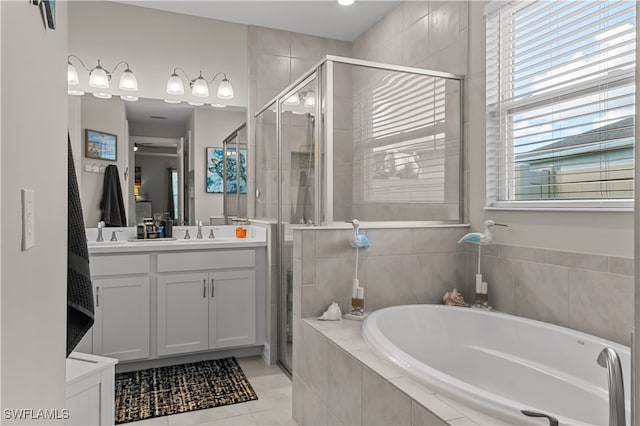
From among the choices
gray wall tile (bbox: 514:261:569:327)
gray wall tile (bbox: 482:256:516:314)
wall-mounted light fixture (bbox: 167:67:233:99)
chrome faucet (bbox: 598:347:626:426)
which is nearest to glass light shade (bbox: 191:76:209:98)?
wall-mounted light fixture (bbox: 167:67:233:99)

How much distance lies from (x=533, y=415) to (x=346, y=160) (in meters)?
1.62

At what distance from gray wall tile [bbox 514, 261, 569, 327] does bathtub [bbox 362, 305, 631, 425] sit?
0.41 ft

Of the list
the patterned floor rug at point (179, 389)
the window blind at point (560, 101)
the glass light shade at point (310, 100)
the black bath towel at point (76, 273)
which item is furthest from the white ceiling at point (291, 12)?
the patterned floor rug at point (179, 389)

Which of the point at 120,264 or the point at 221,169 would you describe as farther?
the point at 221,169

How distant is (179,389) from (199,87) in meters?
2.27

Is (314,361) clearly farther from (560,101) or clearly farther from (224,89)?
(224,89)

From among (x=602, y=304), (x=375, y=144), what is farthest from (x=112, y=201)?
(x=602, y=304)

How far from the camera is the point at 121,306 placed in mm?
2869

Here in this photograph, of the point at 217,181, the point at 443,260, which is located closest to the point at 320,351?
the point at 443,260

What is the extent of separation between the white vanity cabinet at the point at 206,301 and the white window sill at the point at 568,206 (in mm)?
1796

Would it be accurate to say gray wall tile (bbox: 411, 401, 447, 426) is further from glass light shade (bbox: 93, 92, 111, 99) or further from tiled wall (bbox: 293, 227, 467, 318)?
glass light shade (bbox: 93, 92, 111, 99)

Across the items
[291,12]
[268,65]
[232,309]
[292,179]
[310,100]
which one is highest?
[291,12]

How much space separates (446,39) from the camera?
9.19 feet

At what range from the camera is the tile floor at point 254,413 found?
2299mm
